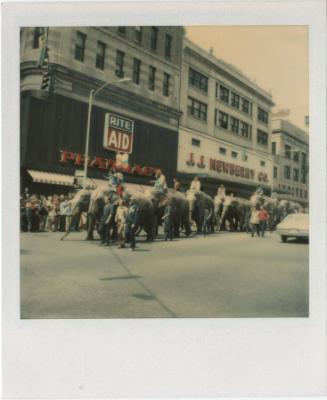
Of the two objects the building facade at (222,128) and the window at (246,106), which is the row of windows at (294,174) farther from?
the window at (246,106)

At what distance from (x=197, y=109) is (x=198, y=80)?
0.56 m

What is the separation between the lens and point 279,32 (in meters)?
7.54

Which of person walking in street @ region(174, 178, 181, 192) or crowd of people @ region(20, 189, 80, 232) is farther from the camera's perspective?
person walking in street @ region(174, 178, 181, 192)

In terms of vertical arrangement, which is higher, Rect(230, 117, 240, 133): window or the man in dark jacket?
Rect(230, 117, 240, 133): window

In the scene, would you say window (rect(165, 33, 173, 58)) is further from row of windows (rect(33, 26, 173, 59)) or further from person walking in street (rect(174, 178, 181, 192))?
person walking in street (rect(174, 178, 181, 192))

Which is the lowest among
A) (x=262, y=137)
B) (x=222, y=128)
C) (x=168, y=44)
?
(x=262, y=137)

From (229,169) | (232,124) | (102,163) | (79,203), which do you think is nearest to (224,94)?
(232,124)

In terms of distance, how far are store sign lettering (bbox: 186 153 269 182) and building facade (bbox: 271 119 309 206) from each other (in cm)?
32

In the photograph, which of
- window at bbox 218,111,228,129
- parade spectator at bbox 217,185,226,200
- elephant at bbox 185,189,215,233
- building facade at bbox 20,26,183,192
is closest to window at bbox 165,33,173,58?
building facade at bbox 20,26,183,192

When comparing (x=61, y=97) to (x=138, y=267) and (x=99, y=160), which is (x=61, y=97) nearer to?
(x=99, y=160)

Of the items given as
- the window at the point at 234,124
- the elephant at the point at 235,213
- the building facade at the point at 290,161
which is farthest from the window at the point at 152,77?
the elephant at the point at 235,213

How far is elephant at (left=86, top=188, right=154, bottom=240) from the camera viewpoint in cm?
757

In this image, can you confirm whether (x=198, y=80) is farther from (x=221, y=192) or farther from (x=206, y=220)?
(x=206, y=220)

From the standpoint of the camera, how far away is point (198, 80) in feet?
27.6
